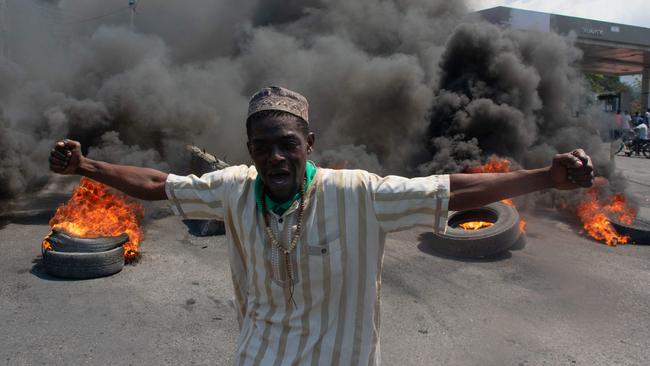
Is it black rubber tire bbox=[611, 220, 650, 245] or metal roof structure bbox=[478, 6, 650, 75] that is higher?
metal roof structure bbox=[478, 6, 650, 75]

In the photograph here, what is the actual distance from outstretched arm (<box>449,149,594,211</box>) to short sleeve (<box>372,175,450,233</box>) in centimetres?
4

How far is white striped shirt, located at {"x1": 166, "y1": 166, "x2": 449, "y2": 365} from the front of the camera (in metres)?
1.57

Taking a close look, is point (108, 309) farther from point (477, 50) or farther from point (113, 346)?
point (477, 50)

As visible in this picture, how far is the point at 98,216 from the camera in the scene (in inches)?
253

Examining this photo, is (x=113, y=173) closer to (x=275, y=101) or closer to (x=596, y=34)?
(x=275, y=101)

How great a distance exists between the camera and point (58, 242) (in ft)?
18.2

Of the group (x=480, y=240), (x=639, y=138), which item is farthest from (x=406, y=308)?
(x=639, y=138)

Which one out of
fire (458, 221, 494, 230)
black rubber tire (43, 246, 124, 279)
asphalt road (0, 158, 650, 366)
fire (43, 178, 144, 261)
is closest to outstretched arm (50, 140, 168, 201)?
asphalt road (0, 158, 650, 366)

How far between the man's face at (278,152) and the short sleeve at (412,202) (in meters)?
0.28

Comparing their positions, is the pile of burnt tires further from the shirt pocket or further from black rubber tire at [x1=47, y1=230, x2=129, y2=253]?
the shirt pocket

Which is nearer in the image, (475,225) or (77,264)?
→ (77,264)

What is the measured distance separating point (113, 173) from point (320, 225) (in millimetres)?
877

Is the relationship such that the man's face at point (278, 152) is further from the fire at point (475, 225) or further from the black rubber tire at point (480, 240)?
the fire at point (475, 225)

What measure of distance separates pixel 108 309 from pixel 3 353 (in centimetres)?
99
